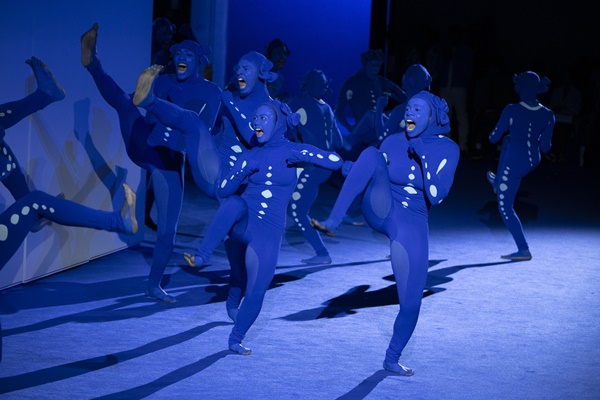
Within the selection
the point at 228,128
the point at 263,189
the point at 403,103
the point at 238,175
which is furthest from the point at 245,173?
the point at 403,103

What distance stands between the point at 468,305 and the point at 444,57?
435 inches

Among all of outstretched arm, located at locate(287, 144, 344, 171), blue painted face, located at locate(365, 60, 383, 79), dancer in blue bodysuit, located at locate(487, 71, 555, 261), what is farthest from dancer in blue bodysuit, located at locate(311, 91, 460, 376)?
blue painted face, located at locate(365, 60, 383, 79)

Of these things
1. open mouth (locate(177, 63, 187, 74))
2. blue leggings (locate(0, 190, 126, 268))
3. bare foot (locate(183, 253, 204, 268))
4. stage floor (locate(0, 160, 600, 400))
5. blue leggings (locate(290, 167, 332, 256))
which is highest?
open mouth (locate(177, 63, 187, 74))

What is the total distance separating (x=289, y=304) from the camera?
8078mm

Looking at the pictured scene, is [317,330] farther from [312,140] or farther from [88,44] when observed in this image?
[312,140]

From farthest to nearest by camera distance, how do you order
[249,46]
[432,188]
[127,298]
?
[249,46]
[127,298]
[432,188]

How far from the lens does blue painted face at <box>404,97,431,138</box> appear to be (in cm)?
612

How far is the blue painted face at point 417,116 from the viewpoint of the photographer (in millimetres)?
6117

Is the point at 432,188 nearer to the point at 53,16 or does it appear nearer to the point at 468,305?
the point at 468,305

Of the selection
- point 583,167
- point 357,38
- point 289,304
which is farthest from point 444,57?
point 289,304

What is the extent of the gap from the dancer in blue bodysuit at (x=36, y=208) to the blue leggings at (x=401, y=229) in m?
1.34

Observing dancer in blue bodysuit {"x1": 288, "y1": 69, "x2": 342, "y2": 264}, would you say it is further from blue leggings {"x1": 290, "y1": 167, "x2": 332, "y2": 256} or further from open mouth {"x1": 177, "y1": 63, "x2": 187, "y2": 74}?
open mouth {"x1": 177, "y1": 63, "x2": 187, "y2": 74}

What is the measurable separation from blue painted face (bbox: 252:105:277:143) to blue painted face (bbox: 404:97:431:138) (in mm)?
865

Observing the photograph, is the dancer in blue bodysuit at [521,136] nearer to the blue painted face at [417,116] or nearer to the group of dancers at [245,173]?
the group of dancers at [245,173]
